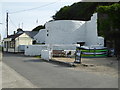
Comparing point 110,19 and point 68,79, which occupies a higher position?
point 110,19

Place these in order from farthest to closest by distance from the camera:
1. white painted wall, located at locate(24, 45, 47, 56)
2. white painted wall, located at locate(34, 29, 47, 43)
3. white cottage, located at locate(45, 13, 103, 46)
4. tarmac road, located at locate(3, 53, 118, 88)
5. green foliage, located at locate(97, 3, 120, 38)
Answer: white painted wall, located at locate(34, 29, 47, 43) → white cottage, located at locate(45, 13, 103, 46) → white painted wall, located at locate(24, 45, 47, 56) → green foliage, located at locate(97, 3, 120, 38) → tarmac road, located at locate(3, 53, 118, 88)

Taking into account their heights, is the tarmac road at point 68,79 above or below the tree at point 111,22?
below

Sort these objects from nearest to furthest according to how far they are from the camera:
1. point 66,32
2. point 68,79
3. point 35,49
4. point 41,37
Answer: point 68,79 → point 35,49 → point 66,32 → point 41,37

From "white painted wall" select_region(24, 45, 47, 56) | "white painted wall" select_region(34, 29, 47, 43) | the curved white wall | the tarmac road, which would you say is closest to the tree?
the tarmac road

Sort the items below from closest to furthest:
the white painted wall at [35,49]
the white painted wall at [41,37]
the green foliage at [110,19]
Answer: the green foliage at [110,19] → the white painted wall at [35,49] → the white painted wall at [41,37]

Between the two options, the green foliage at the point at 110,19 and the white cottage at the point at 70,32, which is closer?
the green foliage at the point at 110,19

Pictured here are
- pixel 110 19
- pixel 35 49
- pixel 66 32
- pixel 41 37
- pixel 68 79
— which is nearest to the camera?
pixel 68 79

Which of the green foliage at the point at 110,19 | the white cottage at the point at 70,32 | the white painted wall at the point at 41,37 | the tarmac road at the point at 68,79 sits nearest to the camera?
the tarmac road at the point at 68,79

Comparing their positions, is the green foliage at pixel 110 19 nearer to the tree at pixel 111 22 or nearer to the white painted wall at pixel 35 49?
the tree at pixel 111 22

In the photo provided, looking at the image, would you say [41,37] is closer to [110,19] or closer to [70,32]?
[70,32]

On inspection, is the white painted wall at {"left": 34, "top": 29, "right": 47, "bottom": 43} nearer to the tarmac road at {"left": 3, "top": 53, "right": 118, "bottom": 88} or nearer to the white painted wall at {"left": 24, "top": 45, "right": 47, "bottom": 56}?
the white painted wall at {"left": 24, "top": 45, "right": 47, "bottom": 56}

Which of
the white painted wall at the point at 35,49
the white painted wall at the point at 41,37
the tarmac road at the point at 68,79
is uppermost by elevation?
the white painted wall at the point at 41,37

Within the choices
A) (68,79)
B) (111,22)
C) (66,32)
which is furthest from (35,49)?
(68,79)

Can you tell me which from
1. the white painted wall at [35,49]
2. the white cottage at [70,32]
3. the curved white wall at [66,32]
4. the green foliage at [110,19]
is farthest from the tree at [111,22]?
the curved white wall at [66,32]
